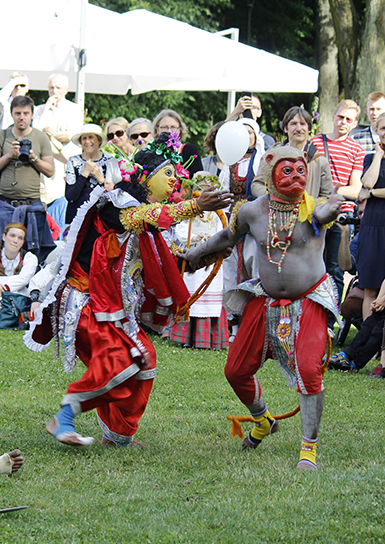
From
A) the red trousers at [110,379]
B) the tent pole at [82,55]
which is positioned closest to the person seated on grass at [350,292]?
the red trousers at [110,379]

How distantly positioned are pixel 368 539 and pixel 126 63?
879cm

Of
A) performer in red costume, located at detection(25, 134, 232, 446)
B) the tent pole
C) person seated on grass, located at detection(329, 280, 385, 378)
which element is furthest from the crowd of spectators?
performer in red costume, located at detection(25, 134, 232, 446)

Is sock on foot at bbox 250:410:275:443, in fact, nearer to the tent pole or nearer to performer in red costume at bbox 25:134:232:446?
performer in red costume at bbox 25:134:232:446

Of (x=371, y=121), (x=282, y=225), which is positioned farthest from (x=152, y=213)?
(x=371, y=121)

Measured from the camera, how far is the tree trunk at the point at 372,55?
49.9 feet

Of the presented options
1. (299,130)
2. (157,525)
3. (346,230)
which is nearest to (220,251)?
(157,525)

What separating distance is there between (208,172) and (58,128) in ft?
13.7

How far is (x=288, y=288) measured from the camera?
15.2 feet

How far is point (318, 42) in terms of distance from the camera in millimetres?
21500

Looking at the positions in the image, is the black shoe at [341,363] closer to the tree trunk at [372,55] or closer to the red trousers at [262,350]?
the red trousers at [262,350]

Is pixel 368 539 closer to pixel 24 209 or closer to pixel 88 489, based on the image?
pixel 88 489

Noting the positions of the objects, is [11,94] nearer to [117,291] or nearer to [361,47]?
[117,291]

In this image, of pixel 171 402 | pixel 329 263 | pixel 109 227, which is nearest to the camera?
pixel 109 227

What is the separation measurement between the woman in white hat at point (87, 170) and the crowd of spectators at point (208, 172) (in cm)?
1
